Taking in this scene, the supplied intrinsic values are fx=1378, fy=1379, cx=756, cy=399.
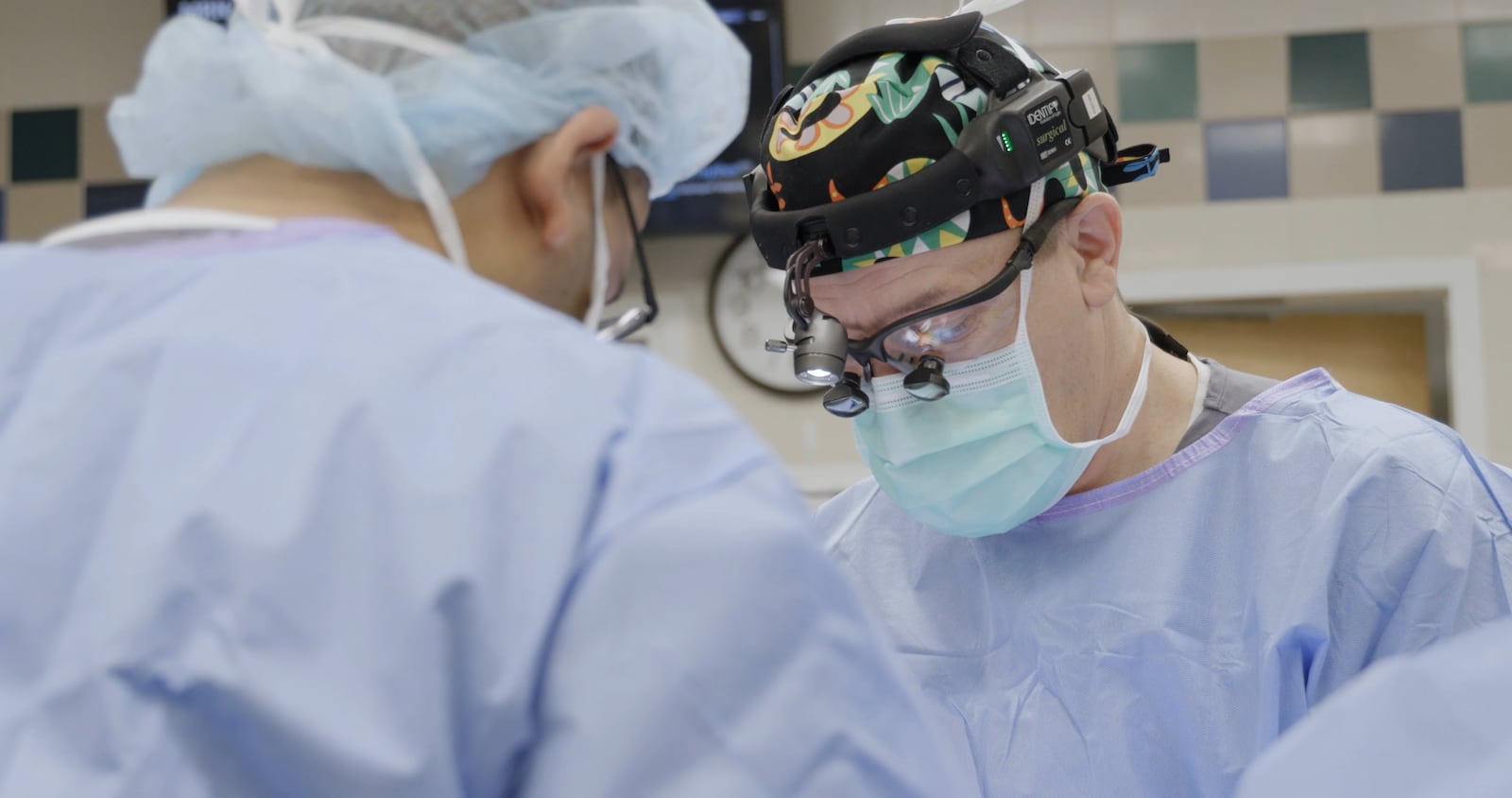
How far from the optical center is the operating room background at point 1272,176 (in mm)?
4340

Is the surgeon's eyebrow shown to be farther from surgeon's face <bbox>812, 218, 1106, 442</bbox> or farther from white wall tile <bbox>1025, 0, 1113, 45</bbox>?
white wall tile <bbox>1025, 0, 1113, 45</bbox>

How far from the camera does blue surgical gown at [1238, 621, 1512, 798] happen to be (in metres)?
0.58

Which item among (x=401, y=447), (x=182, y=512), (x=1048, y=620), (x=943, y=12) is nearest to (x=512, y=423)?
(x=401, y=447)

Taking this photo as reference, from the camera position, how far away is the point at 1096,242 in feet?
5.41

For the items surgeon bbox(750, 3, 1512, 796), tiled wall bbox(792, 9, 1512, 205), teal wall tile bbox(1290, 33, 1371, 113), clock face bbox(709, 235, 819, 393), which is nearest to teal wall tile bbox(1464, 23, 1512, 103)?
tiled wall bbox(792, 9, 1512, 205)

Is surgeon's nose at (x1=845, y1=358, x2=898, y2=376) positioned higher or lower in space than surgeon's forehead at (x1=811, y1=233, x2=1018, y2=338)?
lower

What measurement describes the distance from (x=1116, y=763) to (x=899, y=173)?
688 mm

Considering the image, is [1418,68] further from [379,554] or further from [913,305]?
[379,554]

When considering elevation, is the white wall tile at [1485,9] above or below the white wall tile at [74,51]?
below

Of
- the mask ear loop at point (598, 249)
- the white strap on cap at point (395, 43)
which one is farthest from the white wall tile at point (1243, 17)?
the white strap on cap at point (395, 43)

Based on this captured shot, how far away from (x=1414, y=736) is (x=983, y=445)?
1042 mm

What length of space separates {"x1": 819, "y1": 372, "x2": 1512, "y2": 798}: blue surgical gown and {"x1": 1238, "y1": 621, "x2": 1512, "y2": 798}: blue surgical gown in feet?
2.75

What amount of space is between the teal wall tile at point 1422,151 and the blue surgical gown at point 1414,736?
417 cm

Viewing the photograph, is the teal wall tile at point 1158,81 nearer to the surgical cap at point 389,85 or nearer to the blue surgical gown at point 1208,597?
the blue surgical gown at point 1208,597
